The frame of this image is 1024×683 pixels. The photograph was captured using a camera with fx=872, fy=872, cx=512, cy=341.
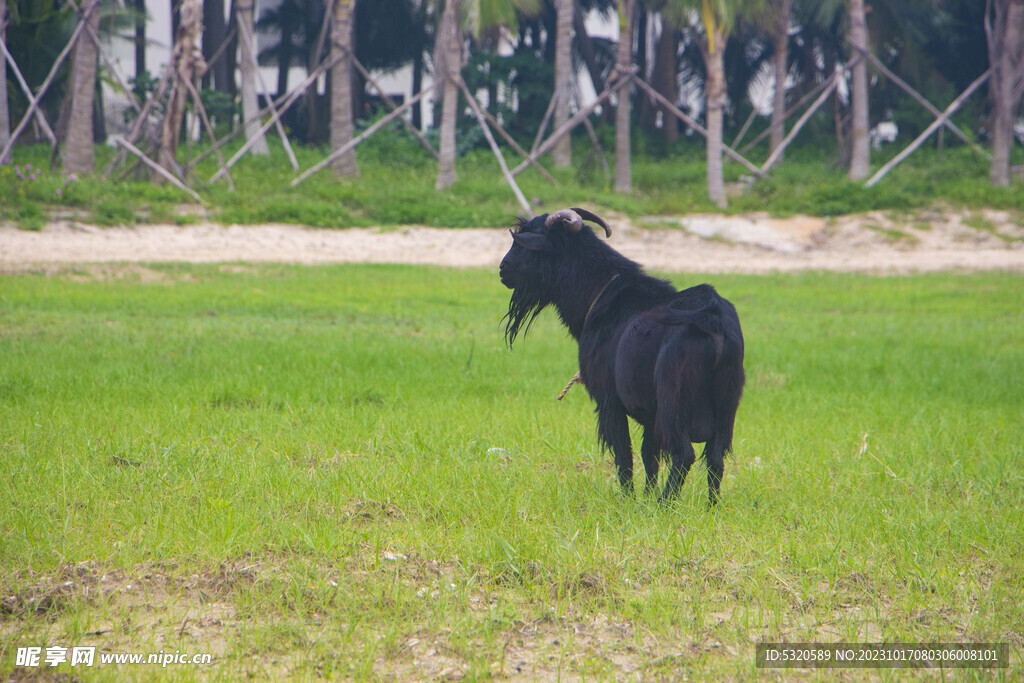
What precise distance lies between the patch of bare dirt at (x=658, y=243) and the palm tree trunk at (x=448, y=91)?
3372 mm

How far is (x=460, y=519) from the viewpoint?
413cm

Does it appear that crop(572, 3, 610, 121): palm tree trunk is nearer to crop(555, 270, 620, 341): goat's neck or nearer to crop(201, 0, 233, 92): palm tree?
crop(201, 0, 233, 92): palm tree

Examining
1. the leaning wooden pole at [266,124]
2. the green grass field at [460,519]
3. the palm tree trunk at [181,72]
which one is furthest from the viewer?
the leaning wooden pole at [266,124]

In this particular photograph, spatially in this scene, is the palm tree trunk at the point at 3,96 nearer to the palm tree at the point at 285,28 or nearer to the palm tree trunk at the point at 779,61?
the palm tree at the point at 285,28

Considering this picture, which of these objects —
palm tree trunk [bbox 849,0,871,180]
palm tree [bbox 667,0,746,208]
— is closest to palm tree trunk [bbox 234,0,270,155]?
palm tree [bbox 667,0,746,208]

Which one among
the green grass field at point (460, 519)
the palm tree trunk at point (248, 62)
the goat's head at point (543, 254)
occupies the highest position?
the palm tree trunk at point (248, 62)

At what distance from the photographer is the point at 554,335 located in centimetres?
1073

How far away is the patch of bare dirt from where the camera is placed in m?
15.6

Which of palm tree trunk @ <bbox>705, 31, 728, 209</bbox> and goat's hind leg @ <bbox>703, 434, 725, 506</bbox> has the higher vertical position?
palm tree trunk @ <bbox>705, 31, 728, 209</bbox>

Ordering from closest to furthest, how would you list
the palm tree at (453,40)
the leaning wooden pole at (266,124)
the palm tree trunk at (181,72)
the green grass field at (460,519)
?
1. the green grass field at (460,519)
2. the palm tree trunk at (181,72)
3. the palm tree at (453,40)
4. the leaning wooden pole at (266,124)

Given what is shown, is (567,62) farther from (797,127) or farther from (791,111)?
(791,111)

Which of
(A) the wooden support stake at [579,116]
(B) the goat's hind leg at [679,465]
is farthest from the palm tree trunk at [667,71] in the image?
(B) the goat's hind leg at [679,465]

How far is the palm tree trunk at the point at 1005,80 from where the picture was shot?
21.5 metres

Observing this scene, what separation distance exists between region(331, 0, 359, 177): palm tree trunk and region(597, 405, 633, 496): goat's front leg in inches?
734
